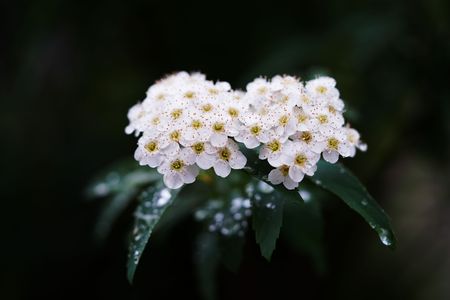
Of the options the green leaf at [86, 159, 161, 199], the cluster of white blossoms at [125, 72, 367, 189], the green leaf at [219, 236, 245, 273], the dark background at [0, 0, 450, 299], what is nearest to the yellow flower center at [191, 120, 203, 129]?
the cluster of white blossoms at [125, 72, 367, 189]

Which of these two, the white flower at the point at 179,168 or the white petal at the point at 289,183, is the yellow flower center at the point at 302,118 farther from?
the white flower at the point at 179,168

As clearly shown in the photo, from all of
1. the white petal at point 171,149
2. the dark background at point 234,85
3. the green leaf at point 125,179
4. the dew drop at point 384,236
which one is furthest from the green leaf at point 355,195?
the dark background at point 234,85

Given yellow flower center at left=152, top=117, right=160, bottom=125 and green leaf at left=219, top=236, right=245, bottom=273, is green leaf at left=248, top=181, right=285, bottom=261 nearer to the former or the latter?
green leaf at left=219, top=236, right=245, bottom=273

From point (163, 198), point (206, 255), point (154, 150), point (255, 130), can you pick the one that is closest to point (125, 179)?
point (206, 255)

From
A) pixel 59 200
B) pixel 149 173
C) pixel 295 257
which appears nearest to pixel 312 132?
pixel 149 173

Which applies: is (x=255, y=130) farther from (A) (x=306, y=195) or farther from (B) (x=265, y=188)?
(A) (x=306, y=195)

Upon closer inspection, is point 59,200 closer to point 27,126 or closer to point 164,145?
point 27,126
